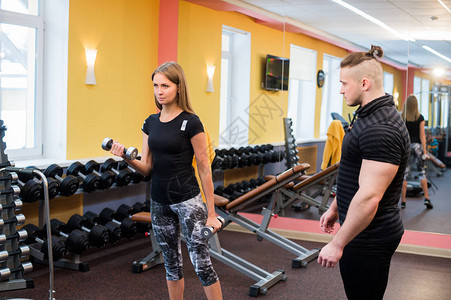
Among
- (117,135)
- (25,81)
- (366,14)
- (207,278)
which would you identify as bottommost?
(207,278)

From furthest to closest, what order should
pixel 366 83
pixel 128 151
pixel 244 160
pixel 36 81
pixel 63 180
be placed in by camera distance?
pixel 244 160 < pixel 36 81 < pixel 63 180 < pixel 128 151 < pixel 366 83

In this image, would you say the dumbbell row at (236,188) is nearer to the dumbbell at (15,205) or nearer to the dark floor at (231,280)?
the dark floor at (231,280)

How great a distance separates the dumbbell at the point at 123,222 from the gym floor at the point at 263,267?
0.19 m

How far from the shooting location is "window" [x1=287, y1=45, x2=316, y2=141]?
446 centimetres

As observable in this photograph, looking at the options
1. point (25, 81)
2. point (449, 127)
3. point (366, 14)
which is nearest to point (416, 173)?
point (449, 127)

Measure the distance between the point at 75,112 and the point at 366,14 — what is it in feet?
8.35

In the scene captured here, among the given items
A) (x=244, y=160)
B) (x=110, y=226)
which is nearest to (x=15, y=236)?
(x=110, y=226)

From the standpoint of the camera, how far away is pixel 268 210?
3.58 m

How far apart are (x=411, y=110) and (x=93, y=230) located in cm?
272

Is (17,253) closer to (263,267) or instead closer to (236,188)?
(263,267)

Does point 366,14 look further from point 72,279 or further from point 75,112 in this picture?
point 72,279

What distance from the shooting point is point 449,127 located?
4059 mm

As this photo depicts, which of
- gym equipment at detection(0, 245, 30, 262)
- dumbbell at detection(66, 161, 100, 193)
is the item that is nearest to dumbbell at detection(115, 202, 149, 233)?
dumbbell at detection(66, 161, 100, 193)

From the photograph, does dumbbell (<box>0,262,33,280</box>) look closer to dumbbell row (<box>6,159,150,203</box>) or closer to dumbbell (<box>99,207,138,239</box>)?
dumbbell row (<box>6,159,150,203</box>)
